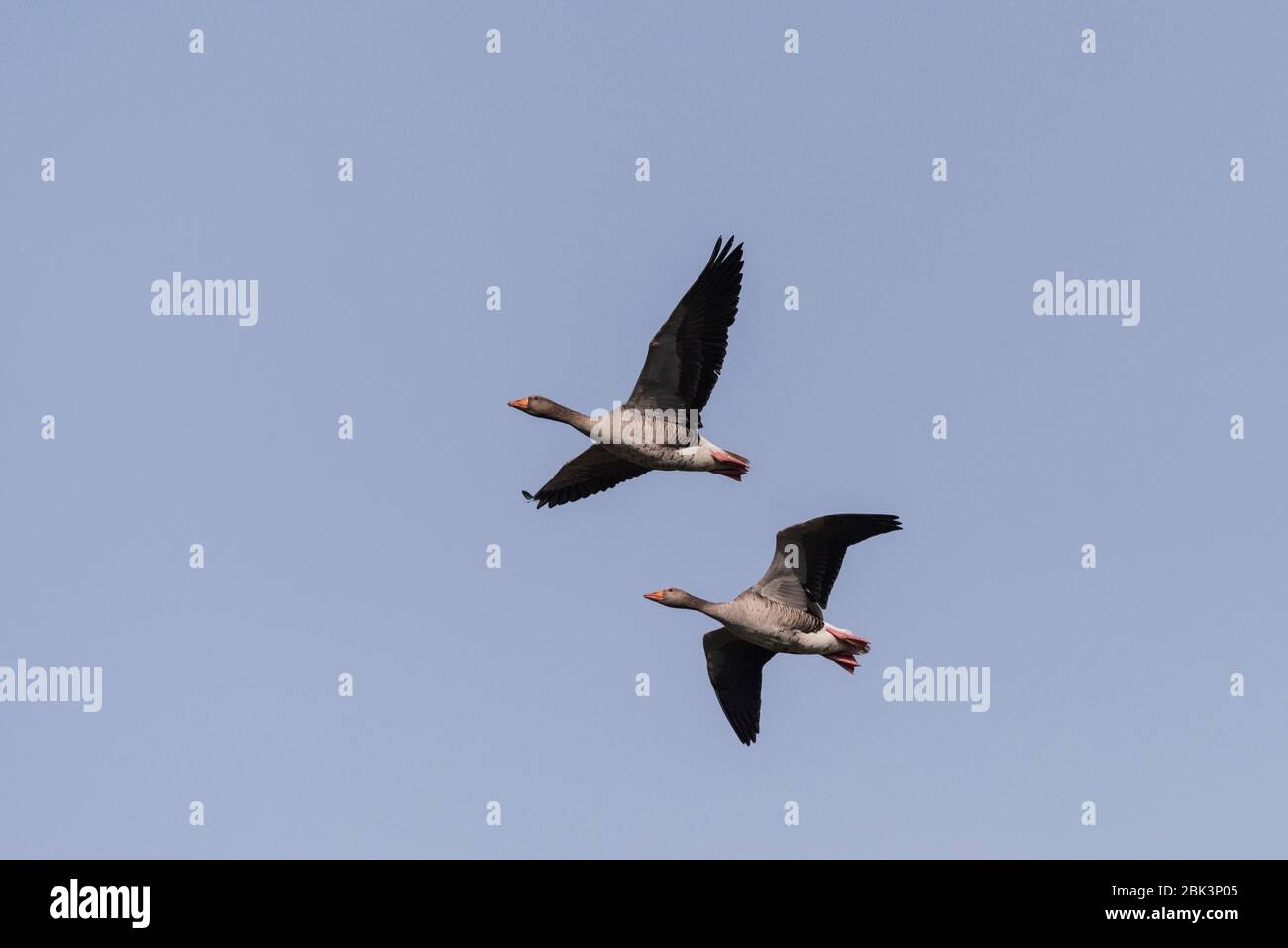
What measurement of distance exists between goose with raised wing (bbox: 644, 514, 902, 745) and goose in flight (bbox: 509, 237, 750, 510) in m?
1.36

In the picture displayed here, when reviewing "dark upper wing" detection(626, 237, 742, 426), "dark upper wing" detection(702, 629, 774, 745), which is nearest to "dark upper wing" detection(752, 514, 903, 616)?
"dark upper wing" detection(702, 629, 774, 745)

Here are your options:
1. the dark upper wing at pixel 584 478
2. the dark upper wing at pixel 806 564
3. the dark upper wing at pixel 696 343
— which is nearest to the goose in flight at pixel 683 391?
the dark upper wing at pixel 696 343

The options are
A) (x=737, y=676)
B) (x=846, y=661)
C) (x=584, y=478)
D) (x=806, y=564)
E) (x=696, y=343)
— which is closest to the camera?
(x=696, y=343)

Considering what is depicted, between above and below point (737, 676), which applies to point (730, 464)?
above

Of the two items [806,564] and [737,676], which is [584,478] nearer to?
[737,676]

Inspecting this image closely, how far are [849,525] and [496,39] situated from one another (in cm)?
1018

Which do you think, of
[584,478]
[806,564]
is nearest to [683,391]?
[806,564]

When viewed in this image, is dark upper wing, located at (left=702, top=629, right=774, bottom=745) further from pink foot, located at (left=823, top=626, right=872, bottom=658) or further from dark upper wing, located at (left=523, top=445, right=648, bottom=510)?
dark upper wing, located at (left=523, top=445, right=648, bottom=510)

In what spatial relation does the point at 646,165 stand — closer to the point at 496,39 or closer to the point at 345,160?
the point at 496,39

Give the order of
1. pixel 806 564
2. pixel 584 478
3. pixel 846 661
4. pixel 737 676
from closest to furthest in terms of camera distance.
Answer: pixel 806 564 → pixel 846 661 → pixel 737 676 → pixel 584 478

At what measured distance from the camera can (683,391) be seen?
84.2 feet

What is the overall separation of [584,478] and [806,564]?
4.76m

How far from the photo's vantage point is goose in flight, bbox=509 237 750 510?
25.3m
